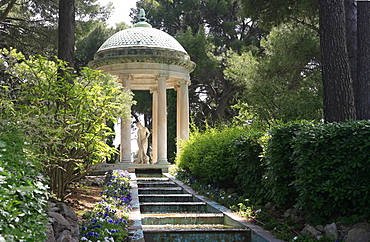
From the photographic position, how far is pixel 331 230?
6.97m

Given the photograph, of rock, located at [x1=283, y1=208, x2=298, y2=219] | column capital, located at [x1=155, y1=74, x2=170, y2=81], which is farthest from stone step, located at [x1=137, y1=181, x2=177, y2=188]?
column capital, located at [x1=155, y1=74, x2=170, y2=81]

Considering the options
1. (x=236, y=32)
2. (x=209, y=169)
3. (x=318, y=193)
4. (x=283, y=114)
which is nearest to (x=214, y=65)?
(x=236, y=32)

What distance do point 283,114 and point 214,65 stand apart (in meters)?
15.0

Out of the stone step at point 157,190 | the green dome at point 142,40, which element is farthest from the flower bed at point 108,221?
the green dome at point 142,40

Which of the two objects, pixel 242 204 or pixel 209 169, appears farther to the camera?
pixel 209 169

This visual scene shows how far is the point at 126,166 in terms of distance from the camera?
23859 mm

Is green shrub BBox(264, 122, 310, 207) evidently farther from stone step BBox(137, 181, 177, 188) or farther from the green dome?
the green dome

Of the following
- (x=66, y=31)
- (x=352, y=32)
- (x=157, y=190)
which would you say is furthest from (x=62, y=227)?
(x=352, y=32)

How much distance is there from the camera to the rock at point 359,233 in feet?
21.1

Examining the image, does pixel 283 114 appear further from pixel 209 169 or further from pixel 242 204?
pixel 242 204

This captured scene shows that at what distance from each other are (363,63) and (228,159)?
555 centimetres

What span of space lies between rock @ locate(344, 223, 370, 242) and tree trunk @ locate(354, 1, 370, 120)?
7578mm

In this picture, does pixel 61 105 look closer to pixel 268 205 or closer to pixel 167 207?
Answer: pixel 167 207

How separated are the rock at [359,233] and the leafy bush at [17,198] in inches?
188
